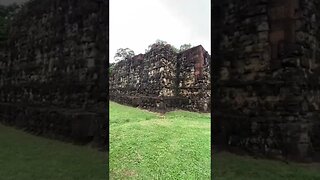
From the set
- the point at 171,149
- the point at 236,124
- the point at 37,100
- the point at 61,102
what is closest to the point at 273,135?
the point at 236,124

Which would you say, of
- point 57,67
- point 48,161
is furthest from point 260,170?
point 57,67

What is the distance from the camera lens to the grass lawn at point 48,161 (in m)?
4.43

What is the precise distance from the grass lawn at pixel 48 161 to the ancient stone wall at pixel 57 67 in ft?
1.36

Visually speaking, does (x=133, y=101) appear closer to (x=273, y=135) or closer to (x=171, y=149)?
(x=171, y=149)

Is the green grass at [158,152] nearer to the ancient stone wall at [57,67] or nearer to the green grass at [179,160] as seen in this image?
the green grass at [179,160]

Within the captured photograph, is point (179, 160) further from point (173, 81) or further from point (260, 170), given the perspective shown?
point (173, 81)

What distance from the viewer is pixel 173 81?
14.4 metres

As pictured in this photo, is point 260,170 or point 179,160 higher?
point 260,170

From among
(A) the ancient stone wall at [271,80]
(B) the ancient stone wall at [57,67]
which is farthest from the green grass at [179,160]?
(B) the ancient stone wall at [57,67]

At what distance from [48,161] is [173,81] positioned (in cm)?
956

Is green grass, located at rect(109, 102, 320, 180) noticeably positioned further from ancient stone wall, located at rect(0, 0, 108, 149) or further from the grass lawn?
ancient stone wall, located at rect(0, 0, 108, 149)

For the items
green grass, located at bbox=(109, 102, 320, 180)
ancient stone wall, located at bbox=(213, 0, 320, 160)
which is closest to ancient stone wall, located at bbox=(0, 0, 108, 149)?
green grass, located at bbox=(109, 102, 320, 180)

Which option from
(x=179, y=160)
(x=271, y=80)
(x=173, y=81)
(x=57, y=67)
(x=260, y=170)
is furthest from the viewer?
(x=173, y=81)

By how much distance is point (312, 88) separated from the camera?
220 inches
